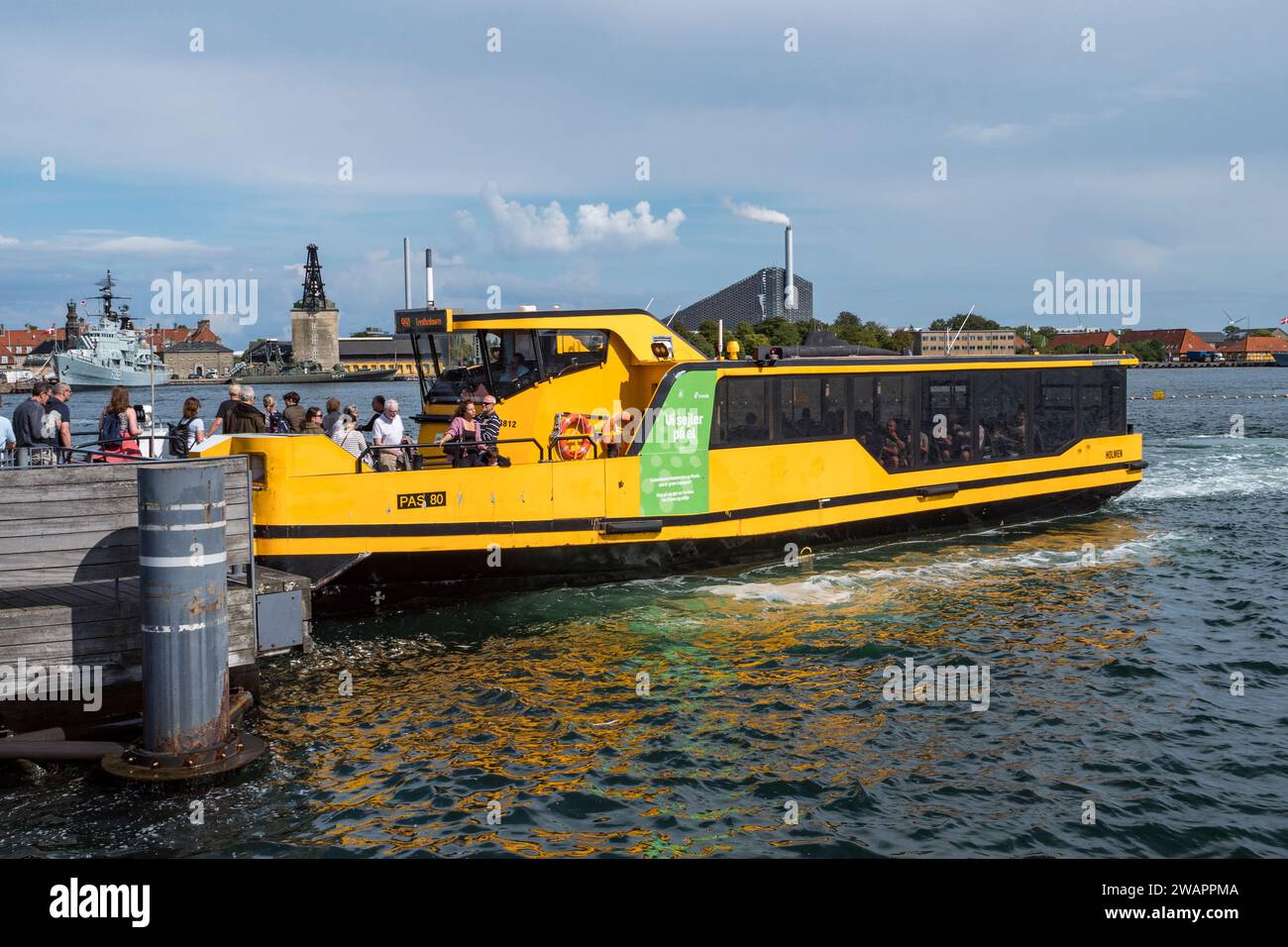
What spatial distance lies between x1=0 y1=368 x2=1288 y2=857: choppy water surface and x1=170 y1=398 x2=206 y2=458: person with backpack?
3232 millimetres

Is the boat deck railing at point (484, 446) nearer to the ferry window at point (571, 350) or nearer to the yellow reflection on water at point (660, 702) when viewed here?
the ferry window at point (571, 350)

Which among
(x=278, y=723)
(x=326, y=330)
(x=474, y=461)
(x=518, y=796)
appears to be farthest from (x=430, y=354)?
(x=326, y=330)

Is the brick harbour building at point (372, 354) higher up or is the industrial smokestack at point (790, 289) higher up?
the brick harbour building at point (372, 354)

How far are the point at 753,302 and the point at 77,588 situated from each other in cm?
1373

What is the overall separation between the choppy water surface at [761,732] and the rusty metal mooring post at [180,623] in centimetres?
27

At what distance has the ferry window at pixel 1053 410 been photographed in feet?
67.6

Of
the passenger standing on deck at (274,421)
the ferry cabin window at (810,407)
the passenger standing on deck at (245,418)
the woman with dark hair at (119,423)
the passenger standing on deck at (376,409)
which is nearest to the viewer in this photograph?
the passenger standing on deck at (245,418)

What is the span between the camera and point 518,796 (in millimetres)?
8602

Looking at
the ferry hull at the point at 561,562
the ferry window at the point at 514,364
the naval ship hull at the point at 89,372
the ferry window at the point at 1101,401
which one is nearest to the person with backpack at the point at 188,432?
the ferry hull at the point at 561,562

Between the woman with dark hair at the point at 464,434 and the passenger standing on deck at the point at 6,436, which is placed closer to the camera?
the passenger standing on deck at the point at 6,436

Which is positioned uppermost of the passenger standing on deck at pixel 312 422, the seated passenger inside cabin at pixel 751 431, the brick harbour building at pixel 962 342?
the brick harbour building at pixel 962 342

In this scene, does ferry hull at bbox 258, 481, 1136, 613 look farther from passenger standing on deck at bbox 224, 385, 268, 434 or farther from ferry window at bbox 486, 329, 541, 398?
ferry window at bbox 486, 329, 541, 398
